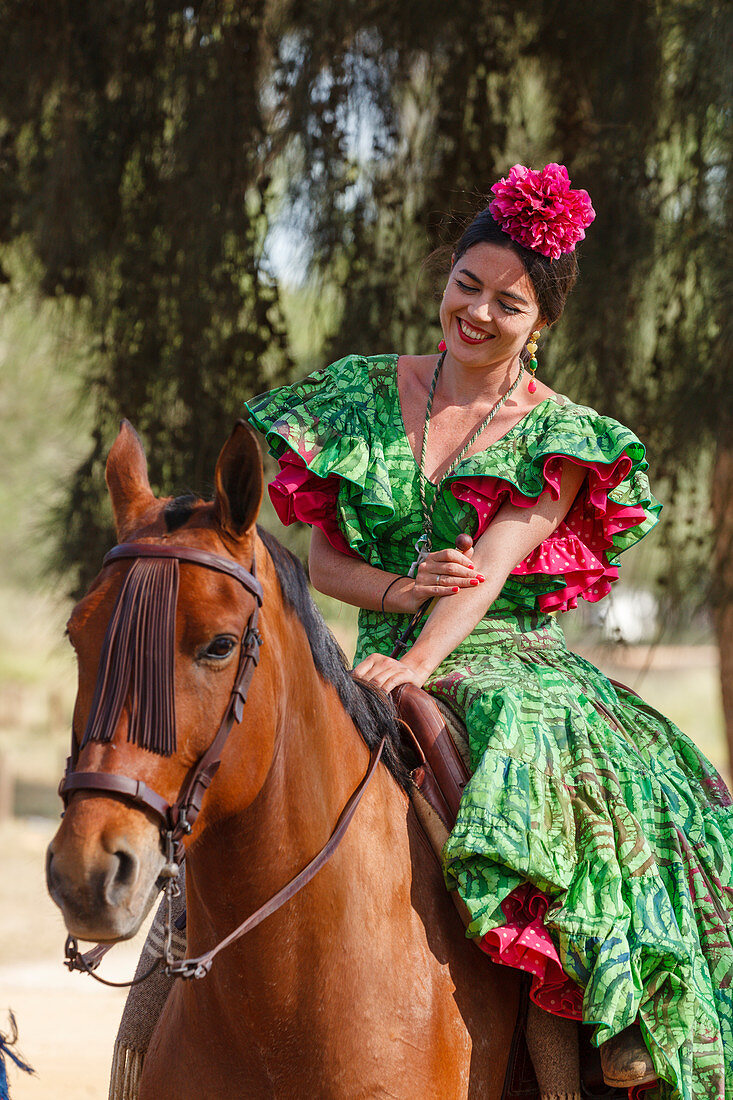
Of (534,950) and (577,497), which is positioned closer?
(534,950)

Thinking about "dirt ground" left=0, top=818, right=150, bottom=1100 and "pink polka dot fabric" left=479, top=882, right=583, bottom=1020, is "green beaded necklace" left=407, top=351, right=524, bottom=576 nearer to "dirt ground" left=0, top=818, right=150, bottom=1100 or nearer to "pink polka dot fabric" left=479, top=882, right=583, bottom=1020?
"pink polka dot fabric" left=479, top=882, right=583, bottom=1020

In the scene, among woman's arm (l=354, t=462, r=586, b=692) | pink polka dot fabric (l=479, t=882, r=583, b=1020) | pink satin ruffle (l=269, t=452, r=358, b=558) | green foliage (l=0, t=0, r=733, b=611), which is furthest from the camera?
green foliage (l=0, t=0, r=733, b=611)

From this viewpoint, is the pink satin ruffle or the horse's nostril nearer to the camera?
the horse's nostril

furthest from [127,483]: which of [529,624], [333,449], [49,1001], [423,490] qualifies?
[49,1001]

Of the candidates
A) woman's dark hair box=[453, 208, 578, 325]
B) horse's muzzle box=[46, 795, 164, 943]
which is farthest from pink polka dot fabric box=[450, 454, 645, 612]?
horse's muzzle box=[46, 795, 164, 943]

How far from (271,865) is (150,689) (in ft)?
1.42

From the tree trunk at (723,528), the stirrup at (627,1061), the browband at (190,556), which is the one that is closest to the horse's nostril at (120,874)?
the browband at (190,556)

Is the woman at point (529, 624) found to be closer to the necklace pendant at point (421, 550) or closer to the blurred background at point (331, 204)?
the necklace pendant at point (421, 550)

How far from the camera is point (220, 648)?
4.99ft

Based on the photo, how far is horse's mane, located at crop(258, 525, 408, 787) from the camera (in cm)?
177

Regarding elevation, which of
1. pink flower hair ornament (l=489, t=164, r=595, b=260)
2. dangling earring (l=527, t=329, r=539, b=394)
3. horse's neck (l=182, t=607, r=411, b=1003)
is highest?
pink flower hair ornament (l=489, t=164, r=595, b=260)

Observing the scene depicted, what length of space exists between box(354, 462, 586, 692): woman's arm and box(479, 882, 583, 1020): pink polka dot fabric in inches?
17.6

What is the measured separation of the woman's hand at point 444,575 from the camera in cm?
223

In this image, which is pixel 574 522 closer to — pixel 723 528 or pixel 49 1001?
pixel 723 528
